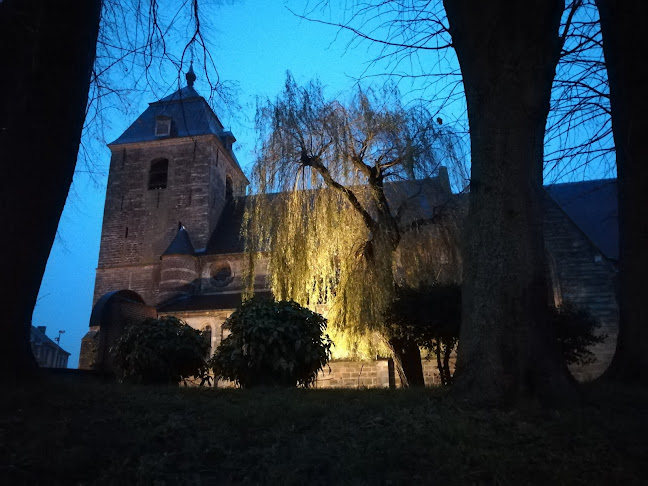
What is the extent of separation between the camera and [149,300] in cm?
2478

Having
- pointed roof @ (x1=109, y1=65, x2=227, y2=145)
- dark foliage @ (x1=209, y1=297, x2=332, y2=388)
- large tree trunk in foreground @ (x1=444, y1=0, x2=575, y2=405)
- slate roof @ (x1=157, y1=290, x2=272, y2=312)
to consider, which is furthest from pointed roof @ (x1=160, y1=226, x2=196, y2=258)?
large tree trunk in foreground @ (x1=444, y1=0, x2=575, y2=405)

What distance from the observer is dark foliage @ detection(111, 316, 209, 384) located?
28.5ft

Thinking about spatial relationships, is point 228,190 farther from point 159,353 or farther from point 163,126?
point 159,353

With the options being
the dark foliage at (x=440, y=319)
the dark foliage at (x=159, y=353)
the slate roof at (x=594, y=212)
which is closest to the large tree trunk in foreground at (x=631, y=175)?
the dark foliage at (x=440, y=319)

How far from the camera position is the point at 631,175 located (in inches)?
246

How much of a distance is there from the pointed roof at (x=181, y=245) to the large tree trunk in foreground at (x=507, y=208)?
21070 mm

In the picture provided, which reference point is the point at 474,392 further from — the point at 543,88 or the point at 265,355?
the point at 265,355

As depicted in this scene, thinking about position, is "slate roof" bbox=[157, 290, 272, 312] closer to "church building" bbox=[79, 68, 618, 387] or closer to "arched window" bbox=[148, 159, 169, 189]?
"church building" bbox=[79, 68, 618, 387]

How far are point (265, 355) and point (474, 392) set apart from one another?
3.86 m

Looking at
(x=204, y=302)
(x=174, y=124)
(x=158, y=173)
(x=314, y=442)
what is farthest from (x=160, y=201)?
(x=314, y=442)

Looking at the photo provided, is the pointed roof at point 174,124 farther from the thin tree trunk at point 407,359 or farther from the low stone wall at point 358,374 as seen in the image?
the thin tree trunk at point 407,359

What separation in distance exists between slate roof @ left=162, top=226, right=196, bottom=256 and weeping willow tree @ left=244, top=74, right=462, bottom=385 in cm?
1364

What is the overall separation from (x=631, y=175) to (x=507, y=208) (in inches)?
99.7

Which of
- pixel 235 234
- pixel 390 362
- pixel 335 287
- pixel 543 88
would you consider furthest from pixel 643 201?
pixel 235 234
